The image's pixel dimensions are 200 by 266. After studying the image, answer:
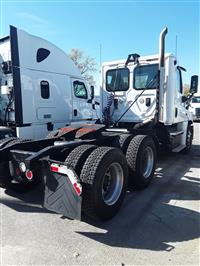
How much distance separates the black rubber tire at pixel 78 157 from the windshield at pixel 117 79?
4.16 m

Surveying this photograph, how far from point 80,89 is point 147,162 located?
403 centimetres

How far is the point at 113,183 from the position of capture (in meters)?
4.06

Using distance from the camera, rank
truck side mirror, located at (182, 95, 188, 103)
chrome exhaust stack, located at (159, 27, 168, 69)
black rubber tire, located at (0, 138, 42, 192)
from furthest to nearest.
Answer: truck side mirror, located at (182, 95, 188, 103) → chrome exhaust stack, located at (159, 27, 168, 69) → black rubber tire, located at (0, 138, 42, 192)

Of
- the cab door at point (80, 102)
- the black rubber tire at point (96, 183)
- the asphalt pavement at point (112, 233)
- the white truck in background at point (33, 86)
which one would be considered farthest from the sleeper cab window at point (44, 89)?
the black rubber tire at point (96, 183)

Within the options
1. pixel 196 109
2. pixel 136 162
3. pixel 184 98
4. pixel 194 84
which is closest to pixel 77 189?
pixel 136 162

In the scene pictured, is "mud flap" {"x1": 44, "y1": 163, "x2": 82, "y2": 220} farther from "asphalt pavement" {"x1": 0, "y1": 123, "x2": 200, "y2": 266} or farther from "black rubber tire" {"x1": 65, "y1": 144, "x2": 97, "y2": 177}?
"asphalt pavement" {"x1": 0, "y1": 123, "x2": 200, "y2": 266}

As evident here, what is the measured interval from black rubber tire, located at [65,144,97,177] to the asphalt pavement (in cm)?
90

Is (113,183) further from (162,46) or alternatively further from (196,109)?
(196,109)

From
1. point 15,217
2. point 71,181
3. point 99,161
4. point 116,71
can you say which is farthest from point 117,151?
point 116,71

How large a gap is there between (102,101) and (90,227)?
5.04 meters

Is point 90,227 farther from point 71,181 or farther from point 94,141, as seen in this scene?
point 94,141

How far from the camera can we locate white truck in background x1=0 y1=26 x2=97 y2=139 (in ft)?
20.9

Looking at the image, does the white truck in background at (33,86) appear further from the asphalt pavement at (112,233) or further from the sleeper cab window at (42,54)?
the asphalt pavement at (112,233)

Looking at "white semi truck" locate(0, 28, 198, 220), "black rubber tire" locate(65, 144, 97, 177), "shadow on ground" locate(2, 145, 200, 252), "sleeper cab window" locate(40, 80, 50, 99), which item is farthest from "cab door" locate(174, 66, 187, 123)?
"black rubber tire" locate(65, 144, 97, 177)
